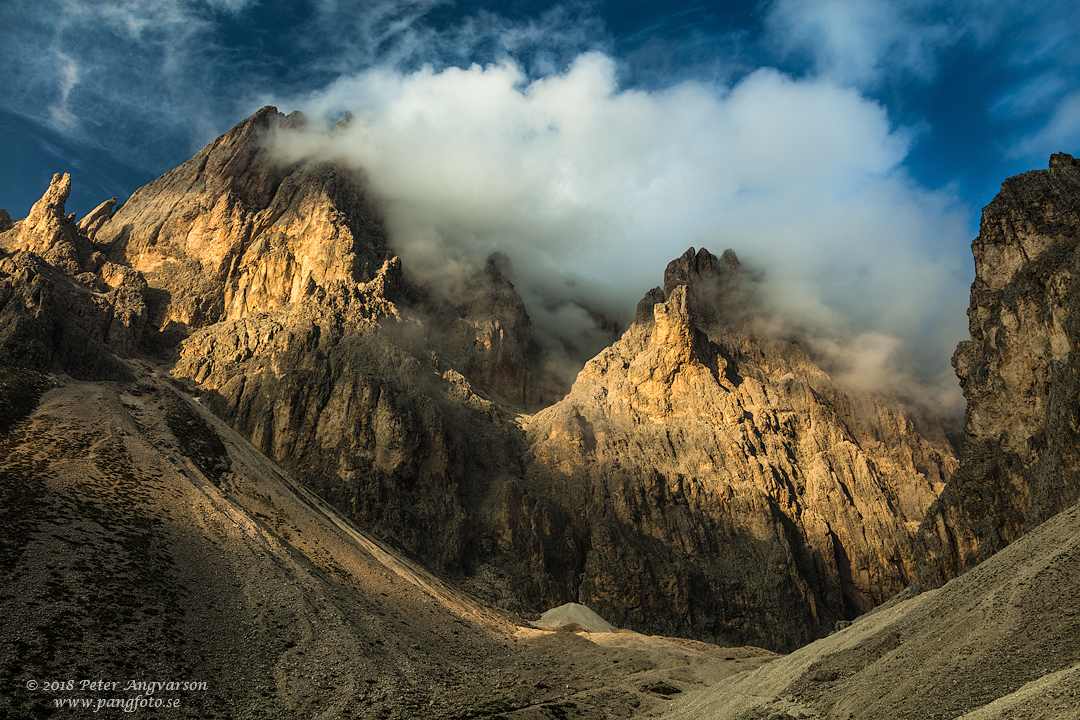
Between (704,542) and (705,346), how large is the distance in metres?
46.0

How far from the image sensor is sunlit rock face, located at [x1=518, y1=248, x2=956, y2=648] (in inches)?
3644

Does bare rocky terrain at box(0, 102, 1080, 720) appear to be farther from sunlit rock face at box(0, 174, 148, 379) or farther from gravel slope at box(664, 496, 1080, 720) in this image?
sunlit rock face at box(0, 174, 148, 379)

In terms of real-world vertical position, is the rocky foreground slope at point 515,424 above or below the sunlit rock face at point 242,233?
below

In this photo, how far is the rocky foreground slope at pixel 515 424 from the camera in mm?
90812

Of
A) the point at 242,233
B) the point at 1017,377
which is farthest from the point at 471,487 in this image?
the point at 1017,377

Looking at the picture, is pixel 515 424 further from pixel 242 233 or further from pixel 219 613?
pixel 219 613

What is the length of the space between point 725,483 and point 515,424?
4073 centimetres

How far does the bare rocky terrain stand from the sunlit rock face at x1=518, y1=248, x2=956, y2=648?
1.88 ft

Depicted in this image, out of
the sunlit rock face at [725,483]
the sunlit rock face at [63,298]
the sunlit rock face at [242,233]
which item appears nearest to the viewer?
the sunlit rock face at [63,298]

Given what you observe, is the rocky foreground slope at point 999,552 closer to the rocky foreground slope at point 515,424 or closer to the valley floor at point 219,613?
the valley floor at point 219,613

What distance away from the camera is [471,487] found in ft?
328

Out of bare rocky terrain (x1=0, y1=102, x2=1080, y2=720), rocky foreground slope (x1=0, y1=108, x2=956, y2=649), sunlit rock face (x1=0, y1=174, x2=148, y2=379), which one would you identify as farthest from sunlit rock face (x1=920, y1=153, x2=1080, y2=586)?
sunlit rock face (x1=0, y1=174, x2=148, y2=379)

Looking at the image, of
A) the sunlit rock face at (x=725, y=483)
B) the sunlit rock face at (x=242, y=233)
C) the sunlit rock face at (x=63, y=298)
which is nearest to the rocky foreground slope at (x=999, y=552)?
the sunlit rock face at (x=725, y=483)

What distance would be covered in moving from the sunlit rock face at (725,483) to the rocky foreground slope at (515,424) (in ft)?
1.22
